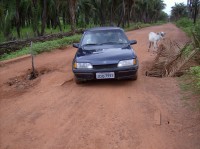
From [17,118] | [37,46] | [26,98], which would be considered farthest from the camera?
[37,46]

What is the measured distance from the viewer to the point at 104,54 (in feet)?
27.1

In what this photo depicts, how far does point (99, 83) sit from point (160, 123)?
10.3 feet

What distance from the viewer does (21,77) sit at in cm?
1066

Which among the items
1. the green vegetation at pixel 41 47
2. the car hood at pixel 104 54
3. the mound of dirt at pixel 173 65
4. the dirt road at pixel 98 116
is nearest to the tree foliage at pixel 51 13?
the green vegetation at pixel 41 47

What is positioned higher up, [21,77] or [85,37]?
[85,37]

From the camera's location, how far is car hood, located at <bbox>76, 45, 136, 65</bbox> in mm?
7998

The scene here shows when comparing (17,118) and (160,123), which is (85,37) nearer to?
(17,118)

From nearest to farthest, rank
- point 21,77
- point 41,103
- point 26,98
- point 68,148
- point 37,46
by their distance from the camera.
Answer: point 68,148, point 41,103, point 26,98, point 21,77, point 37,46

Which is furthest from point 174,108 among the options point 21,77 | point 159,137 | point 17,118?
point 21,77

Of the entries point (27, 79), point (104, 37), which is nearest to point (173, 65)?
point (104, 37)

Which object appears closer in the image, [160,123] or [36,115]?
[160,123]

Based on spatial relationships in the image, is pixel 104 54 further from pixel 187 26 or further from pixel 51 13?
pixel 187 26

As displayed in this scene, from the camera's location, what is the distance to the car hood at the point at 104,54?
8.00m

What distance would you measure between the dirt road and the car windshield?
4.18ft
